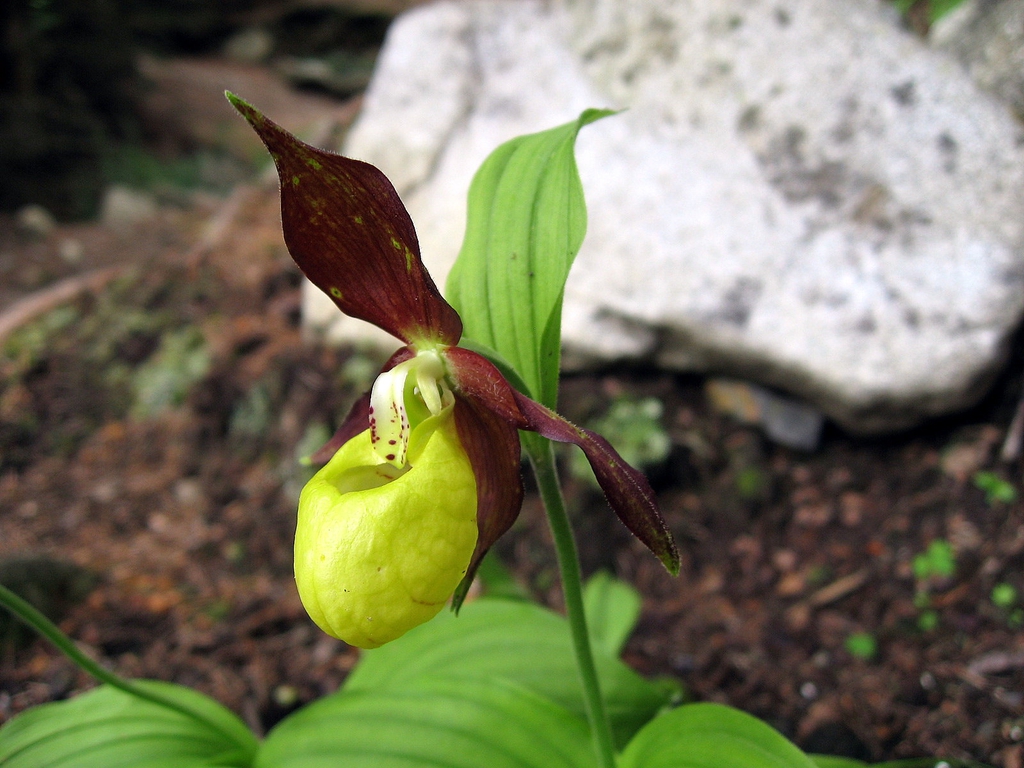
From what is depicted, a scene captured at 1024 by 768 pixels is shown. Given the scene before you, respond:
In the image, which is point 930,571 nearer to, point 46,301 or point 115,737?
point 115,737

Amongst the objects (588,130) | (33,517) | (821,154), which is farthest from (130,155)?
(821,154)

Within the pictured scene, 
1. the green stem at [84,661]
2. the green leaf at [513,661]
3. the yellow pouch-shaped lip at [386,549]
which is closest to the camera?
the yellow pouch-shaped lip at [386,549]

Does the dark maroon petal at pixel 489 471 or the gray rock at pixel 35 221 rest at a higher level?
the dark maroon petal at pixel 489 471

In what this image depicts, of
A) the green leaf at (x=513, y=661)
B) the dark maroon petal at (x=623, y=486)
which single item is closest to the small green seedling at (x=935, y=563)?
the green leaf at (x=513, y=661)

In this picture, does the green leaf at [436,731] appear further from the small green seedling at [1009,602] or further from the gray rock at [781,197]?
the gray rock at [781,197]

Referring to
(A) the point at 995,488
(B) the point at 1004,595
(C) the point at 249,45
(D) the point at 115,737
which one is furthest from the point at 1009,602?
(C) the point at 249,45

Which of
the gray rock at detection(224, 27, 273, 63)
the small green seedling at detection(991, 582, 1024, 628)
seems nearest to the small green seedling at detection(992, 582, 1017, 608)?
the small green seedling at detection(991, 582, 1024, 628)

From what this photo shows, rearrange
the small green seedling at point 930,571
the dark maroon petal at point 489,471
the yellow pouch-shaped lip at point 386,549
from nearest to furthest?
1. the yellow pouch-shaped lip at point 386,549
2. the dark maroon petal at point 489,471
3. the small green seedling at point 930,571
